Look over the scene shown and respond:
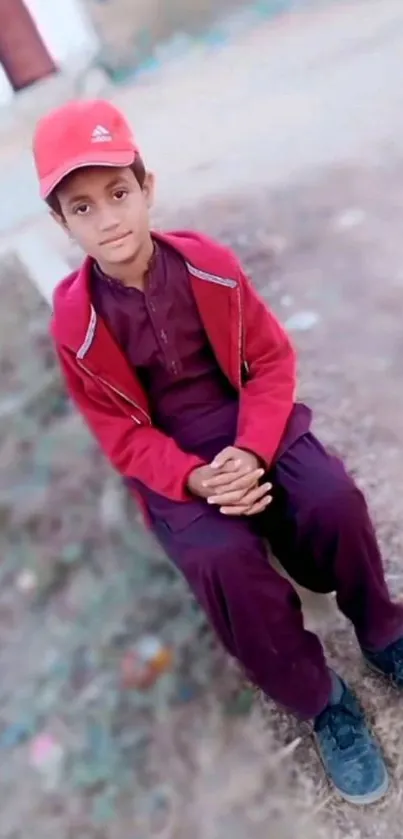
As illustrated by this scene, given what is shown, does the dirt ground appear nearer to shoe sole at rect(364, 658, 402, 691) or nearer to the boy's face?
shoe sole at rect(364, 658, 402, 691)

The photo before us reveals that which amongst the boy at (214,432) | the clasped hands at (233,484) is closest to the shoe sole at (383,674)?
the boy at (214,432)

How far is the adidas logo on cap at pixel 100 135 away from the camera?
912 millimetres

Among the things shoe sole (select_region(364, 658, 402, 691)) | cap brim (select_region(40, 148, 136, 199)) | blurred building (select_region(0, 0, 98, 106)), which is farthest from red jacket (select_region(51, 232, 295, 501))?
blurred building (select_region(0, 0, 98, 106))

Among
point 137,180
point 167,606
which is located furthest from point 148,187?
point 167,606

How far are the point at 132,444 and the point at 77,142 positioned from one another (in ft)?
1.01

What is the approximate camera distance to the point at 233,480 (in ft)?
3.15

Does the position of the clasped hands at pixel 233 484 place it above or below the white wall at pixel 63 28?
below

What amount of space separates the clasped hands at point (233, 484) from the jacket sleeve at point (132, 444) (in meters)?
0.02

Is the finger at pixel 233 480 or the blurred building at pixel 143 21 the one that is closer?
the finger at pixel 233 480

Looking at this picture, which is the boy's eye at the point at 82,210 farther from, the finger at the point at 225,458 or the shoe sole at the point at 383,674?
the shoe sole at the point at 383,674

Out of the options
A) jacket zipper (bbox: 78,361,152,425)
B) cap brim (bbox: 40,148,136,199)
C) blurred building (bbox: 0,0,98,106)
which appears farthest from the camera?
blurred building (bbox: 0,0,98,106)

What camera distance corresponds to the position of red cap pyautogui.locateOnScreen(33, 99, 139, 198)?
907 millimetres

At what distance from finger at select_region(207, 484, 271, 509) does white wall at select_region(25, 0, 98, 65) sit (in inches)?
69.5

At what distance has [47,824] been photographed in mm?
1043
